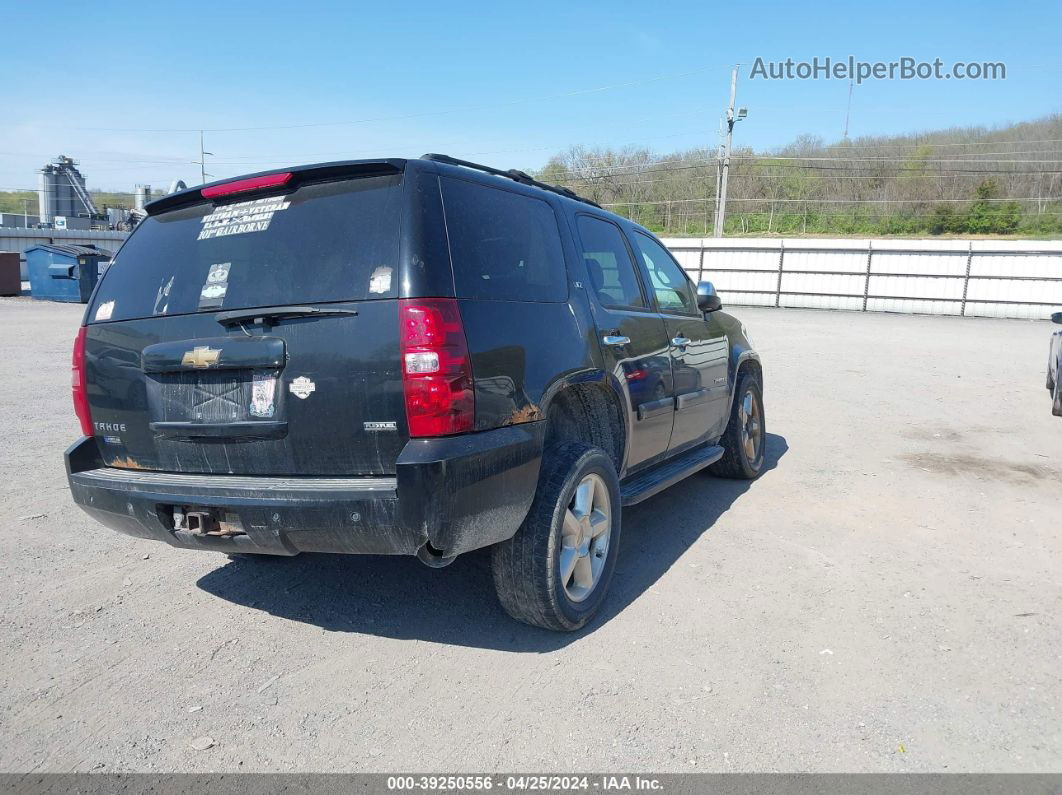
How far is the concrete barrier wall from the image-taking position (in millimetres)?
25891

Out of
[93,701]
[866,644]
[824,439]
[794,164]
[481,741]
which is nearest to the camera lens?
[481,741]

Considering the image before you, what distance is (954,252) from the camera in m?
27.0

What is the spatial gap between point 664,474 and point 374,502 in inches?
87.5

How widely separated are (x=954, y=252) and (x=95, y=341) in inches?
1152

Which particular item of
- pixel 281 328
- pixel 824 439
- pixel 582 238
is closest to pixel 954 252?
pixel 824 439

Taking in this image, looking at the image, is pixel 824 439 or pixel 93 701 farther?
pixel 824 439

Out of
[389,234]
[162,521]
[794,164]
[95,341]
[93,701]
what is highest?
[794,164]

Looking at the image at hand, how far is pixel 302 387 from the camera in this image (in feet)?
9.17

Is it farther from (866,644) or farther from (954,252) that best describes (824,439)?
(954,252)

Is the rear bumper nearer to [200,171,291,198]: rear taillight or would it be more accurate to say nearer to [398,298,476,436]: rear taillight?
[398,298,476,436]: rear taillight

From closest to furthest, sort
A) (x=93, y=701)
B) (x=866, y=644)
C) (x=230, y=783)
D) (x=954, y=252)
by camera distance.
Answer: (x=230, y=783) < (x=93, y=701) < (x=866, y=644) < (x=954, y=252)

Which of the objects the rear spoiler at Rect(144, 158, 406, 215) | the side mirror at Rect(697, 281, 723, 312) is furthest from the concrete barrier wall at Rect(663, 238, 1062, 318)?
the rear spoiler at Rect(144, 158, 406, 215)

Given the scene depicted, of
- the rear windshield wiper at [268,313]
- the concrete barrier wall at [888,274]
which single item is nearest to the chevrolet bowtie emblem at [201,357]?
the rear windshield wiper at [268,313]

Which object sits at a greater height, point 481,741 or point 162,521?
point 162,521
